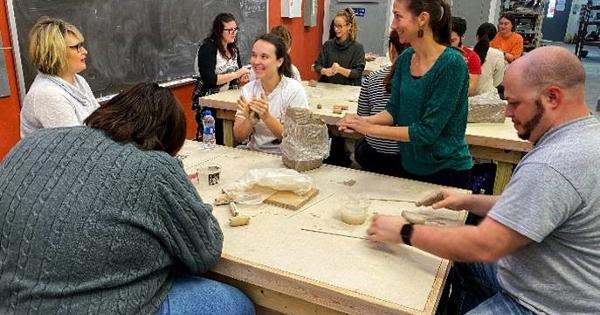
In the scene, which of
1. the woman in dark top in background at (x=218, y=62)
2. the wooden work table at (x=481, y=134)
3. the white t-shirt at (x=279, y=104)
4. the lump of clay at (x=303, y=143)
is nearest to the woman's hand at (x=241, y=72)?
the woman in dark top in background at (x=218, y=62)

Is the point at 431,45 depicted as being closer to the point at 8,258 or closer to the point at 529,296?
the point at 529,296

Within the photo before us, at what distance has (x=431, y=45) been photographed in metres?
1.83

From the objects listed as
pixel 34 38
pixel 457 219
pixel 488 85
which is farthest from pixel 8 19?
pixel 488 85

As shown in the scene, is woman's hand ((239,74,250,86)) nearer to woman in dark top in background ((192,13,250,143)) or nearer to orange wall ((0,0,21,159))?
woman in dark top in background ((192,13,250,143))

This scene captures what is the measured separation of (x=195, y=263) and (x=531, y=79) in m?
1.02

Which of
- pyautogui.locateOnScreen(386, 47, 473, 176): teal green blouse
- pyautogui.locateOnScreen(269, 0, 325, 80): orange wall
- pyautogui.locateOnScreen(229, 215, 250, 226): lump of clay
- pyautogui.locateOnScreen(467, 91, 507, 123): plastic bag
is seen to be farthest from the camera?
pyautogui.locateOnScreen(269, 0, 325, 80): orange wall

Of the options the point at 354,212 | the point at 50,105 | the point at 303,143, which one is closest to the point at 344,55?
the point at 303,143

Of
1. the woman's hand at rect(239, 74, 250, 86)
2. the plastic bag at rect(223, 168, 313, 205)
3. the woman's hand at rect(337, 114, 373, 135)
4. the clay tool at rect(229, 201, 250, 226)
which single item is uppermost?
the woman's hand at rect(337, 114, 373, 135)

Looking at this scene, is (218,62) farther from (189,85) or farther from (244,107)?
(244,107)

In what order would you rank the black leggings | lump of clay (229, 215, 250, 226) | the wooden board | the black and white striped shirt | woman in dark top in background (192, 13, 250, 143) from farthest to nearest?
woman in dark top in background (192, 13, 250, 143) < the black and white striped shirt < the black leggings < the wooden board < lump of clay (229, 215, 250, 226)

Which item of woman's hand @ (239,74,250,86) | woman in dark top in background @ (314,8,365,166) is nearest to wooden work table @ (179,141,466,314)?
woman's hand @ (239,74,250,86)

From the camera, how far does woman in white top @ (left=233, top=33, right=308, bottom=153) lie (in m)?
2.51

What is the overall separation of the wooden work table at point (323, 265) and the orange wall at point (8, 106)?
1.92 m

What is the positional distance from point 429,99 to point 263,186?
28.6 inches
